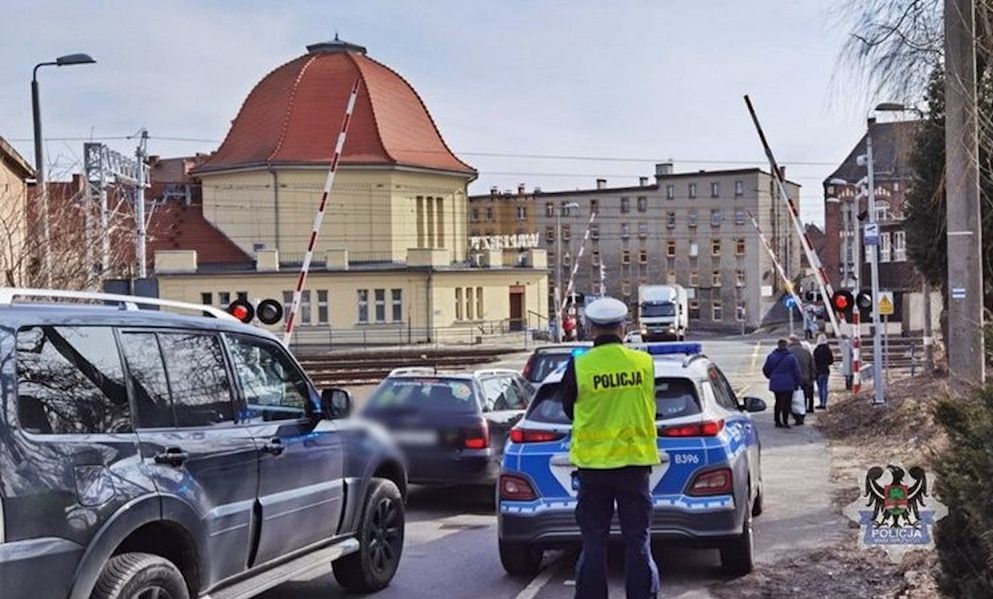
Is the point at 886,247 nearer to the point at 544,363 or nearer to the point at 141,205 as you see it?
the point at 141,205

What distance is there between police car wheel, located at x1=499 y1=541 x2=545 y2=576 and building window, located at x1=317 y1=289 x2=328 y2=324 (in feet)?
173

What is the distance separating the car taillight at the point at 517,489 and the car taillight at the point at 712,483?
118 centimetres

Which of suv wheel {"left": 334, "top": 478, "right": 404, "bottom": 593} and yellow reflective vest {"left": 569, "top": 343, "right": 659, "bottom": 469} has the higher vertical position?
yellow reflective vest {"left": 569, "top": 343, "right": 659, "bottom": 469}

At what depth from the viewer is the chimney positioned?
105062 mm

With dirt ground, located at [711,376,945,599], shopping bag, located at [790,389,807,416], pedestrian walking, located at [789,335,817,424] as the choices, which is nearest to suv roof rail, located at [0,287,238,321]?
→ dirt ground, located at [711,376,945,599]

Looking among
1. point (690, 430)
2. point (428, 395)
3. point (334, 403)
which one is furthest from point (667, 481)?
point (428, 395)

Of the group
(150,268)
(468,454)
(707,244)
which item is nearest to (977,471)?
(468,454)

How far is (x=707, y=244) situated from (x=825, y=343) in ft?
251

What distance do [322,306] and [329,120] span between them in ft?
39.5

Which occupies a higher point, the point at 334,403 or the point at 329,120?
the point at 329,120

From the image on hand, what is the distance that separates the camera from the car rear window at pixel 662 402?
8.61 m

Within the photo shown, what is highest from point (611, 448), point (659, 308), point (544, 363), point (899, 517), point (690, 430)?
point (659, 308)

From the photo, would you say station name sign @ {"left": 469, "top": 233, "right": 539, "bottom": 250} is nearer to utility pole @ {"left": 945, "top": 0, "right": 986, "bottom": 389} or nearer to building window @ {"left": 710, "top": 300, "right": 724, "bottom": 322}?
building window @ {"left": 710, "top": 300, "right": 724, "bottom": 322}

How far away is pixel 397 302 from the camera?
201 ft
